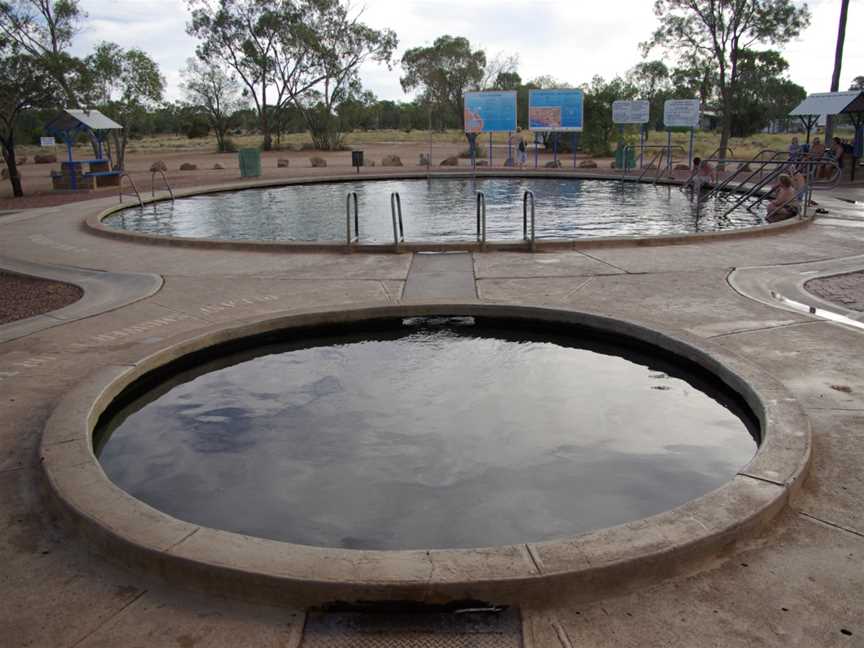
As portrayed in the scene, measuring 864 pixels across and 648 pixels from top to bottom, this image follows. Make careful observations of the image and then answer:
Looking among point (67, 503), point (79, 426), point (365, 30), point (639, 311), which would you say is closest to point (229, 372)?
point (79, 426)

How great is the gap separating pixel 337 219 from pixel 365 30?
46155 millimetres

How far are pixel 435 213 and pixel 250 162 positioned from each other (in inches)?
551

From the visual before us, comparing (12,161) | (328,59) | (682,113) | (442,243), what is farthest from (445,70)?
(442,243)

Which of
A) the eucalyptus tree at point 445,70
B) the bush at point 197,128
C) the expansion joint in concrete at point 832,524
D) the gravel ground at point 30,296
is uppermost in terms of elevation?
the eucalyptus tree at point 445,70

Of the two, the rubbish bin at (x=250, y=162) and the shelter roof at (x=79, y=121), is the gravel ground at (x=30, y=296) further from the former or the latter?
the rubbish bin at (x=250, y=162)

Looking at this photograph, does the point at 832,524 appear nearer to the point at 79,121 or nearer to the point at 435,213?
the point at 435,213

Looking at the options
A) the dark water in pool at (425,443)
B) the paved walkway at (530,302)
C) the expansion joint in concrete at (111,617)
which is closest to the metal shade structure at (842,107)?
the paved walkway at (530,302)

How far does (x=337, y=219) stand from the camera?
1775 centimetres

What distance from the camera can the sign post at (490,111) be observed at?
112 feet

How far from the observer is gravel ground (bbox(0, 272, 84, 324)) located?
9.01 metres

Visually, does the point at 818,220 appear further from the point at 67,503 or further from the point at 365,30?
the point at 365,30

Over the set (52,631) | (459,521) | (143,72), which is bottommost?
(459,521)

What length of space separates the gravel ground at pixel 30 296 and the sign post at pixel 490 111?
2581cm

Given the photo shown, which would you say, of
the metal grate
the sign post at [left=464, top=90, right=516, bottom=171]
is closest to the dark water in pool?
the metal grate
